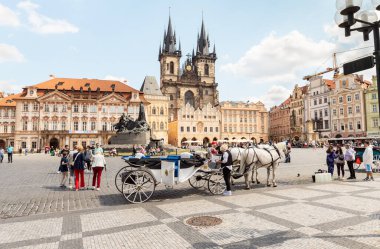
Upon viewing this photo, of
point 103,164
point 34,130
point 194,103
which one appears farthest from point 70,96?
point 103,164

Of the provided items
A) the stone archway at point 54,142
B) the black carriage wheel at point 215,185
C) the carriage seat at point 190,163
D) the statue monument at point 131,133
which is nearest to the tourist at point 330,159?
the black carriage wheel at point 215,185

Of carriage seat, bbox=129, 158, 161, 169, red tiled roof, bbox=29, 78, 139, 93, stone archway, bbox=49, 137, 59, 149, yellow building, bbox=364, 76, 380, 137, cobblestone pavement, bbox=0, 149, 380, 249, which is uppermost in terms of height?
red tiled roof, bbox=29, 78, 139, 93

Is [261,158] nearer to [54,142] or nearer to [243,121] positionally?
[54,142]

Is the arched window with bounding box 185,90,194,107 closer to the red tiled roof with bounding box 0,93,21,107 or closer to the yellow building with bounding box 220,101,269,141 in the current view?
the yellow building with bounding box 220,101,269,141

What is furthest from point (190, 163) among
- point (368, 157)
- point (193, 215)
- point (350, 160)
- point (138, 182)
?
point (368, 157)

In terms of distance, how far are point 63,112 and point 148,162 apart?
5801cm

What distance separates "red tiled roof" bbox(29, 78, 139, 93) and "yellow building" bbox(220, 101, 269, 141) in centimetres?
3193

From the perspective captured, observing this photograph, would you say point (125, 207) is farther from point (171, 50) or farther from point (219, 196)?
A: point (171, 50)

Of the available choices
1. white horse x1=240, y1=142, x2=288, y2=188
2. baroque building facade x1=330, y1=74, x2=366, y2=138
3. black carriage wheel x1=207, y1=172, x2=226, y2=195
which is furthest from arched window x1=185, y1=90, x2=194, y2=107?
black carriage wheel x1=207, y1=172, x2=226, y2=195

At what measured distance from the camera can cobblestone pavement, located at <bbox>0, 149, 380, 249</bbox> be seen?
14.9 feet

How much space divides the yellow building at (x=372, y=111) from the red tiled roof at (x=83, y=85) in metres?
50.5

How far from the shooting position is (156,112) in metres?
74.4

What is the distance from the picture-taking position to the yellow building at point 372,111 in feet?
171

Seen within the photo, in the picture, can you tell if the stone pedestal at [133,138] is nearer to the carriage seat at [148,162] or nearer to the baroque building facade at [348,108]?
the carriage seat at [148,162]
